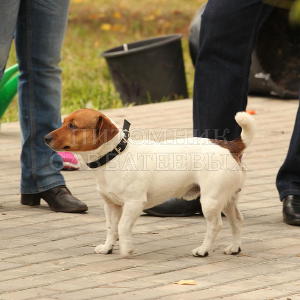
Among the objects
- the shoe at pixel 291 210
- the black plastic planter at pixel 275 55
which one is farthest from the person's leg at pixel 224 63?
the black plastic planter at pixel 275 55

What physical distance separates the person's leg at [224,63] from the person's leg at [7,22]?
99 centimetres

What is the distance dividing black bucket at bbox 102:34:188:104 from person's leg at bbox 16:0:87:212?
3831 mm

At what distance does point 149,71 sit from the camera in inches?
351

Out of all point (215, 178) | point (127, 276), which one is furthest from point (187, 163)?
point (127, 276)

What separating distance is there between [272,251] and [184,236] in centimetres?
49

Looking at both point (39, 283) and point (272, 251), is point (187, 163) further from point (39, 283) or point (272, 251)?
point (39, 283)

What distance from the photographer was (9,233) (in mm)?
4516

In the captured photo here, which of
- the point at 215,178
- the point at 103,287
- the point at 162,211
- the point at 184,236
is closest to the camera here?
the point at 103,287

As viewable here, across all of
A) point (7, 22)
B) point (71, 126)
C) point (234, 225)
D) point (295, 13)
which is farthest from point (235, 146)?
point (295, 13)

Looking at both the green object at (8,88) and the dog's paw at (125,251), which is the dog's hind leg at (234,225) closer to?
the dog's paw at (125,251)

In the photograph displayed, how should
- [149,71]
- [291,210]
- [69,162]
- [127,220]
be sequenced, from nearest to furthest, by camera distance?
[127,220] → [291,210] → [69,162] → [149,71]

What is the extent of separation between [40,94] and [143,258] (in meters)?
1.32

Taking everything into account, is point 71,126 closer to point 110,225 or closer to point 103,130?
point 103,130

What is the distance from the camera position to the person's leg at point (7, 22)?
455 centimetres
